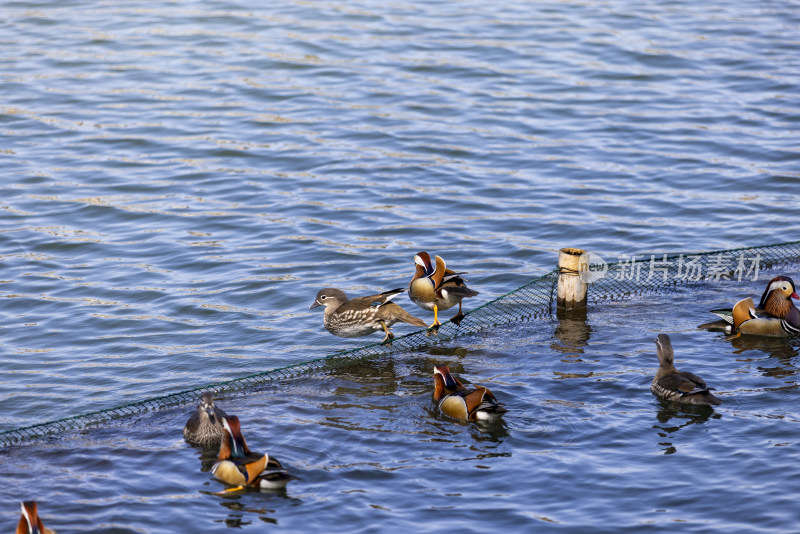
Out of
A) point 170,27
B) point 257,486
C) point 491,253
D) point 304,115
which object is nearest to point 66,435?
point 257,486

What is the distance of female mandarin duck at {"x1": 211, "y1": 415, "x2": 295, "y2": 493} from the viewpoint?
7.90 metres

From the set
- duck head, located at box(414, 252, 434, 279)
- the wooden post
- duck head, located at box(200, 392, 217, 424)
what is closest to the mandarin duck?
duck head, located at box(200, 392, 217, 424)

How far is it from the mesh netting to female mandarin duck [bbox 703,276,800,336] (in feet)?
4.58

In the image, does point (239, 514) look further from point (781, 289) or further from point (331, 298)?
point (781, 289)

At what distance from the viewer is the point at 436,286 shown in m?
11.1

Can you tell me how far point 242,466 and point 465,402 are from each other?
2224mm

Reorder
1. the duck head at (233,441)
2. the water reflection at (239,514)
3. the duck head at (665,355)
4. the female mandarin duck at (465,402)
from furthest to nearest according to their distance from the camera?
the duck head at (665,355) < the female mandarin duck at (465,402) < the duck head at (233,441) < the water reflection at (239,514)

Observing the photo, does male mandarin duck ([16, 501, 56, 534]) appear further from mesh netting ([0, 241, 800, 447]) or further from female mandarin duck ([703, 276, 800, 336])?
female mandarin duck ([703, 276, 800, 336])

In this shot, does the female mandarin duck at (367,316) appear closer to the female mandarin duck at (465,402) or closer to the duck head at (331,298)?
the duck head at (331,298)

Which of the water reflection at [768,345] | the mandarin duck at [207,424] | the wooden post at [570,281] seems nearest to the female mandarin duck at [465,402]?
the mandarin duck at [207,424]

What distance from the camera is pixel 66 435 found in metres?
9.23

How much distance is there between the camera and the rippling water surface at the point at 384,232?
26.8ft

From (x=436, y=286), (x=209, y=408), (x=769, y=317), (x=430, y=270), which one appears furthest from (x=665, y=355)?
(x=209, y=408)

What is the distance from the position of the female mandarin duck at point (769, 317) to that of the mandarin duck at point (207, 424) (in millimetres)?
6047
